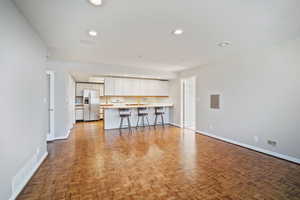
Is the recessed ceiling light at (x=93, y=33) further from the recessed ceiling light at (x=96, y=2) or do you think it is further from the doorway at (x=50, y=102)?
the doorway at (x=50, y=102)

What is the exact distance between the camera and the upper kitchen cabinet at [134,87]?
21.2 ft

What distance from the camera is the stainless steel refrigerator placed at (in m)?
7.69

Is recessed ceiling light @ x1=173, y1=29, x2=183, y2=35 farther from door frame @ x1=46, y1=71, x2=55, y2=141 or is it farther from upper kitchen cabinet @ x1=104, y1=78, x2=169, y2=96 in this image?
upper kitchen cabinet @ x1=104, y1=78, x2=169, y2=96

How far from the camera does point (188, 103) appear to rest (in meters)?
6.36

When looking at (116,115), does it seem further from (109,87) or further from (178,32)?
(178,32)

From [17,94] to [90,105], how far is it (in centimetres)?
603

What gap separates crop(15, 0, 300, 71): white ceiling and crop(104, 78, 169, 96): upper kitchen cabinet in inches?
117

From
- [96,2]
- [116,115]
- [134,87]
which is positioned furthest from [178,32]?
[134,87]

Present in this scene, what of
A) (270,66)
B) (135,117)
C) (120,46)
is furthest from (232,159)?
(135,117)

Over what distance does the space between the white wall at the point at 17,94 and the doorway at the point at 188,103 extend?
4.90m

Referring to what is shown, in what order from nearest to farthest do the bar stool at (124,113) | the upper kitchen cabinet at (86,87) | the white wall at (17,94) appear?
the white wall at (17,94) < the bar stool at (124,113) < the upper kitchen cabinet at (86,87)

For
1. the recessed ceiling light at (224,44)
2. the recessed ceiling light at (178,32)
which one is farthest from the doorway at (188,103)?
the recessed ceiling light at (178,32)

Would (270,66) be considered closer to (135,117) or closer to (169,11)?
(169,11)

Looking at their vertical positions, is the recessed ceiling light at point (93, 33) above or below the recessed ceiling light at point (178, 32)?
above
